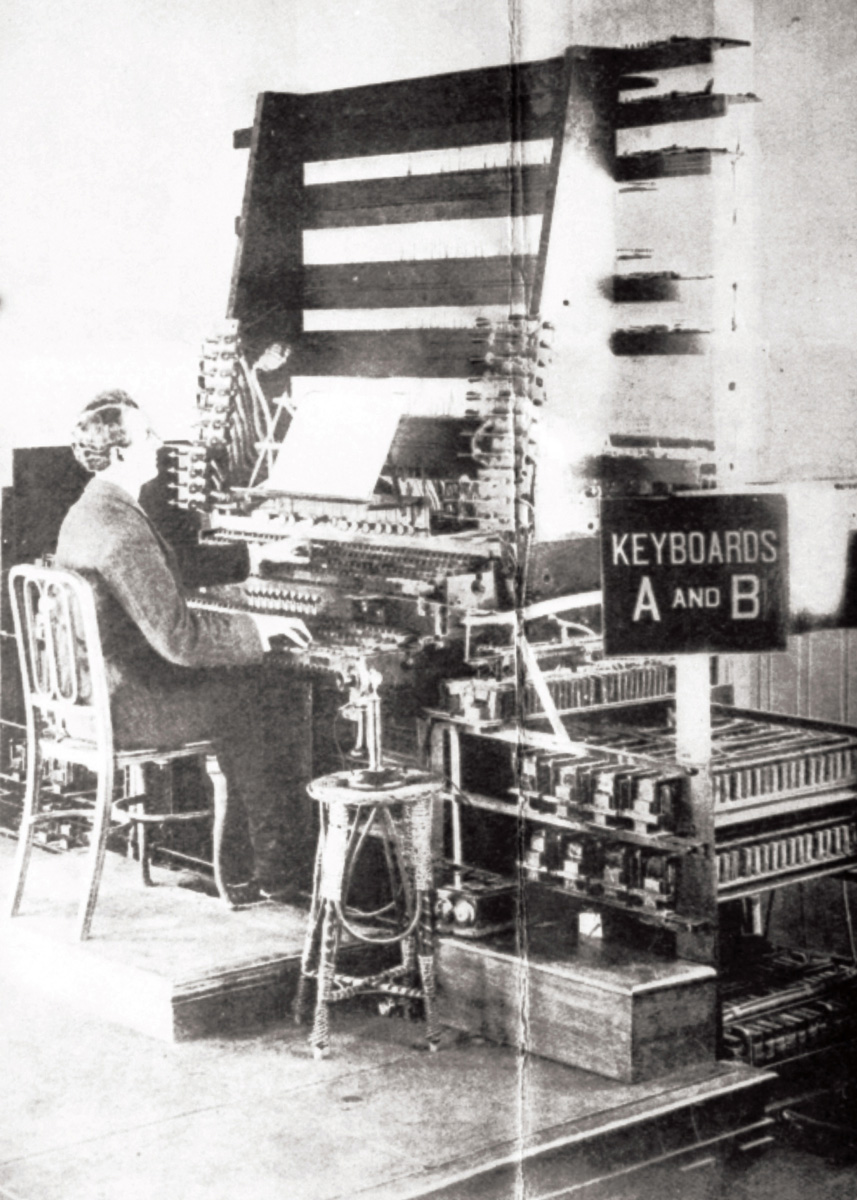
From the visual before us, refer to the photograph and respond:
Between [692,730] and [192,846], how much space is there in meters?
1.92

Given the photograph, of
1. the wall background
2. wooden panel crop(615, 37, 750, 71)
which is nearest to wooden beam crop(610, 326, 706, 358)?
the wall background

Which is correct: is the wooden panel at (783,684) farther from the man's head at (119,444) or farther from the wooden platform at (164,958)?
the man's head at (119,444)

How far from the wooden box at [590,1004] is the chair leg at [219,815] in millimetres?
796

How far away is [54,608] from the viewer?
191 inches

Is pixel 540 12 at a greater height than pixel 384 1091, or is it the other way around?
pixel 540 12

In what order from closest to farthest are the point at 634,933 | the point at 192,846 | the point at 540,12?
the point at 540,12, the point at 634,933, the point at 192,846

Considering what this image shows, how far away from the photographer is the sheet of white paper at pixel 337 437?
202 inches

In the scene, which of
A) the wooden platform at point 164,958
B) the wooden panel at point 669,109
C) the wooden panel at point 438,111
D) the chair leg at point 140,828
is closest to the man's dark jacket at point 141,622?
the chair leg at point 140,828

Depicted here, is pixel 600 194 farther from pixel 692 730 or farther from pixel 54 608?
pixel 54 608

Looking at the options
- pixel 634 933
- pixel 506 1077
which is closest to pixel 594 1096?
pixel 506 1077

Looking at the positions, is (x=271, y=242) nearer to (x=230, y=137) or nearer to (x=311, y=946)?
(x=230, y=137)

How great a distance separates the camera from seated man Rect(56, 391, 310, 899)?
479 centimetres

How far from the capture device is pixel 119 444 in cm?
490

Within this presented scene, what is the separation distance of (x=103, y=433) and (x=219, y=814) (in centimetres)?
108
